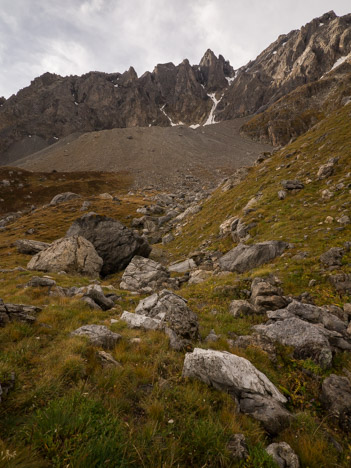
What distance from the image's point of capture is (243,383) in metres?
5.21

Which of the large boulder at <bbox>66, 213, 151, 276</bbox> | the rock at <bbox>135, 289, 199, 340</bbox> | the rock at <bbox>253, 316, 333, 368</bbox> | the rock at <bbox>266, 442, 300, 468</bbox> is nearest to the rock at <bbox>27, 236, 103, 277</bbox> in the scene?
the large boulder at <bbox>66, 213, 151, 276</bbox>

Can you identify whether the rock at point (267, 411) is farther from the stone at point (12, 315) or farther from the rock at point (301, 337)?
the stone at point (12, 315)

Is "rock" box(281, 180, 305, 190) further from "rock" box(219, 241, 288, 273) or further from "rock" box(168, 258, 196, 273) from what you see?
"rock" box(168, 258, 196, 273)

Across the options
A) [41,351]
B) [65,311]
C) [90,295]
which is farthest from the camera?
[90,295]

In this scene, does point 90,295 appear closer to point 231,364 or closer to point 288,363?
point 231,364

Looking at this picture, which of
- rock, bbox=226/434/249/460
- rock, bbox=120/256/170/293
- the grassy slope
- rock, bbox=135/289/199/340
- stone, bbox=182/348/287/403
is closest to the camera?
the grassy slope

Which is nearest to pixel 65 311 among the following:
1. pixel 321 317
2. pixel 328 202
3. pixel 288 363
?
pixel 288 363

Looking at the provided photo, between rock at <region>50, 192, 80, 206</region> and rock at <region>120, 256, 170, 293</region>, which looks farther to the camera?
rock at <region>50, 192, 80, 206</region>

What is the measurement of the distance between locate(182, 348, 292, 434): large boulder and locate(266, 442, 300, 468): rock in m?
0.54

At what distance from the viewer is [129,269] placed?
1944 cm

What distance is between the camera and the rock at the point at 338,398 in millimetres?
4904

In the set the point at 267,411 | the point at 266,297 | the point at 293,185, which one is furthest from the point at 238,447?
the point at 293,185

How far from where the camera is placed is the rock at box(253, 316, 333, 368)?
6.59 meters

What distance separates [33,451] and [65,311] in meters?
6.80
